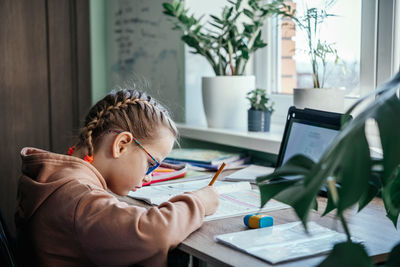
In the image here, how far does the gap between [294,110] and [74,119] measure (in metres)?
1.63

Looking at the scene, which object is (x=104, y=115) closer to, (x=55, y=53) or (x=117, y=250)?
(x=117, y=250)

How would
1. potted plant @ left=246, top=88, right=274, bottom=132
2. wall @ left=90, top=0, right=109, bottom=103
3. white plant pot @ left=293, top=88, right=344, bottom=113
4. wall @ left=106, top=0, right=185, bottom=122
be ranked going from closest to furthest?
white plant pot @ left=293, top=88, right=344, bottom=113, potted plant @ left=246, top=88, right=274, bottom=132, wall @ left=106, top=0, right=185, bottom=122, wall @ left=90, top=0, right=109, bottom=103

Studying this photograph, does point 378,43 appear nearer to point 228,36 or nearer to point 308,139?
point 308,139

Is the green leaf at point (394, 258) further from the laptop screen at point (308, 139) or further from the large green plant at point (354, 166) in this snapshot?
the laptop screen at point (308, 139)

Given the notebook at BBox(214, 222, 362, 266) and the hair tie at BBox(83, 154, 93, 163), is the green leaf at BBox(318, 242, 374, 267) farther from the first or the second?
the hair tie at BBox(83, 154, 93, 163)

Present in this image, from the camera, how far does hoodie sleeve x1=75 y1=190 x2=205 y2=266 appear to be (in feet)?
3.30

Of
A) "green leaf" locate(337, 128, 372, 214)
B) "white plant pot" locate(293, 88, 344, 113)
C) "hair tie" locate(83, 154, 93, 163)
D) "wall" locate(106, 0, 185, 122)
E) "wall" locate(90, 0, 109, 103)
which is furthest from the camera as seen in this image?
"wall" locate(90, 0, 109, 103)

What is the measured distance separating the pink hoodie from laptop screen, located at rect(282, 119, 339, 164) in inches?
17.6

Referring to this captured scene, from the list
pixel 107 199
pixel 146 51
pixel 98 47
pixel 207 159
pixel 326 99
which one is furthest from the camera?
pixel 98 47

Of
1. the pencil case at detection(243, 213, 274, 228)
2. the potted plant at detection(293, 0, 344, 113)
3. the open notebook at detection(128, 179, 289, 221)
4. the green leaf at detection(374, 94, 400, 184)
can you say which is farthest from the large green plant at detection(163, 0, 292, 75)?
the green leaf at detection(374, 94, 400, 184)

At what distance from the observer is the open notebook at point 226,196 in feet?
4.16

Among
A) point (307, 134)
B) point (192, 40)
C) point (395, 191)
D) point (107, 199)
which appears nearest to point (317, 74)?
point (307, 134)

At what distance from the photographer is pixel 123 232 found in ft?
3.31

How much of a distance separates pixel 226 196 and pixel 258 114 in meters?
0.68
